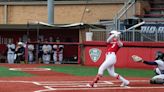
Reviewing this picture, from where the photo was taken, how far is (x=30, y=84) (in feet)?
55.3

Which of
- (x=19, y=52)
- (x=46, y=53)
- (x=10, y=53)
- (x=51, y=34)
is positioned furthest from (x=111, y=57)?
(x=51, y=34)

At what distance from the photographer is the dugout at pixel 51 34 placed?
30438 mm

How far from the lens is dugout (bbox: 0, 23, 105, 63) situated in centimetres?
3044

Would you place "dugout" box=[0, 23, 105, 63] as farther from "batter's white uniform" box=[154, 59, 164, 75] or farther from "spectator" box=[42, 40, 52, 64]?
"batter's white uniform" box=[154, 59, 164, 75]

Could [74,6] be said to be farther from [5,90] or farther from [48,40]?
[5,90]

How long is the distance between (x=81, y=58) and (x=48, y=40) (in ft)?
13.3

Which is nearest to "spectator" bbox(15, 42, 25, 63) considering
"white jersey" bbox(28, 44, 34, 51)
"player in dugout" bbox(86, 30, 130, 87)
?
"white jersey" bbox(28, 44, 34, 51)

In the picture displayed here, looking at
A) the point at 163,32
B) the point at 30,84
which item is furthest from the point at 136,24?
the point at 30,84

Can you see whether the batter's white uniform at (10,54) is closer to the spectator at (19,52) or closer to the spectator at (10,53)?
the spectator at (10,53)

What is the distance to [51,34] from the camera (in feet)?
107

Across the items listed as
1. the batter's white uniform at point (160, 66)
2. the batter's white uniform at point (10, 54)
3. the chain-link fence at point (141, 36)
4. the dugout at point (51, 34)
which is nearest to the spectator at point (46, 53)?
the dugout at point (51, 34)

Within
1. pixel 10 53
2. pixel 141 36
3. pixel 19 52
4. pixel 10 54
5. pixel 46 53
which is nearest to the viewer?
pixel 141 36

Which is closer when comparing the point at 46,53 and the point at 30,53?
the point at 46,53

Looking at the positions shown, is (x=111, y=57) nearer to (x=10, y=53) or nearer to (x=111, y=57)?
(x=111, y=57)
